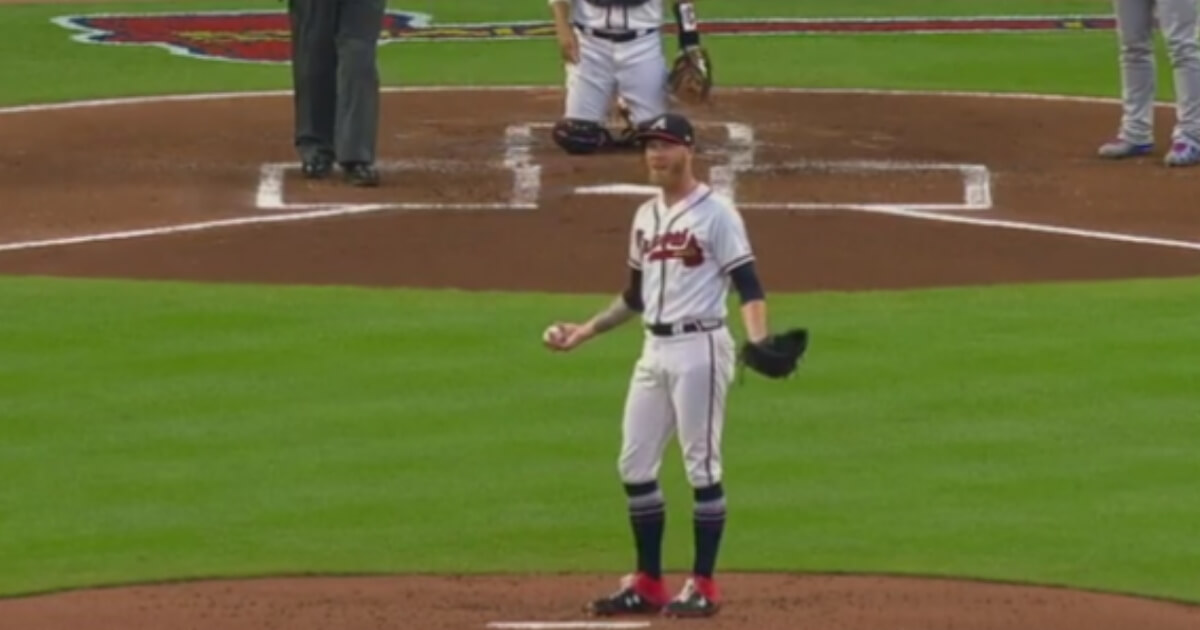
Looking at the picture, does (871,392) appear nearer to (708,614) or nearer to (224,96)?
(708,614)

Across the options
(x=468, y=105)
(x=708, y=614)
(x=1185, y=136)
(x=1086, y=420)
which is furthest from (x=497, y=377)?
(x=468, y=105)

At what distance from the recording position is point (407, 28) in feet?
83.6

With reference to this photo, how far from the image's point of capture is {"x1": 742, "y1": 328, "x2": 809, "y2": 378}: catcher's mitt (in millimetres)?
9047

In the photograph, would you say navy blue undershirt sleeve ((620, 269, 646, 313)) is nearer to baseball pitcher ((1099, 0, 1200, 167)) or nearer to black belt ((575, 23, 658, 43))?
black belt ((575, 23, 658, 43))

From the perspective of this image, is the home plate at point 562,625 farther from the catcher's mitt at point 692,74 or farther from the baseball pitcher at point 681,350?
the catcher's mitt at point 692,74

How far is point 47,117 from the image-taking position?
19.7 metres

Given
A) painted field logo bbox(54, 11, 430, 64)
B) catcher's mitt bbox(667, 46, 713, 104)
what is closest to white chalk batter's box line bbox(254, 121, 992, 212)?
catcher's mitt bbox(667, 46, 713, 104)

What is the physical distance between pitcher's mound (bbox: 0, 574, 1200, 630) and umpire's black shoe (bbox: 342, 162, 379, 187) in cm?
→ 705

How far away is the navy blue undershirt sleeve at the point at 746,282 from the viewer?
9.18 m

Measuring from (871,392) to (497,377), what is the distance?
61.2 inches

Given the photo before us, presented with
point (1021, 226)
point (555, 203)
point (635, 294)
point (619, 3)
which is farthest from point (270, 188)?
point (635, 294)

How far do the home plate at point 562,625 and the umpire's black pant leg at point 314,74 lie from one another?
7.97m

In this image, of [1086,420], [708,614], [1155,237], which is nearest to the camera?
[708,614]

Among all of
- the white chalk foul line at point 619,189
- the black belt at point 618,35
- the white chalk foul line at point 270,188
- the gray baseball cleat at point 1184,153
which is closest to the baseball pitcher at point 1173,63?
the gray baseball cleat at point 1184,153
